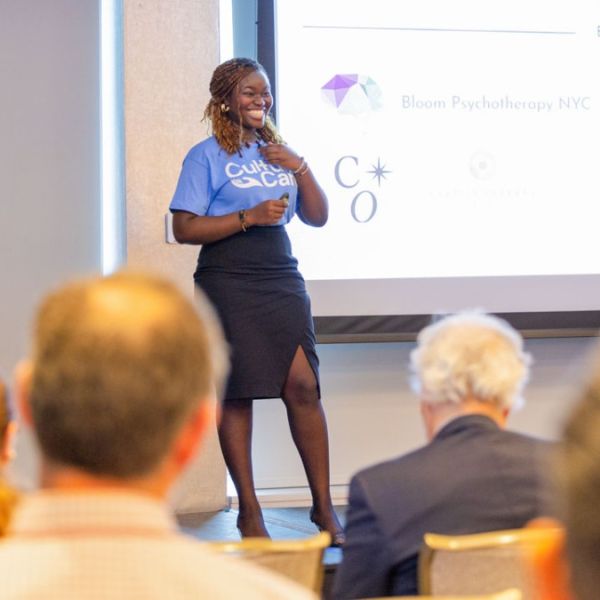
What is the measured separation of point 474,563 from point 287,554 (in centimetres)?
29

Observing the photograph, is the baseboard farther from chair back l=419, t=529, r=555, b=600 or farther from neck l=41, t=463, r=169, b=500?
neck l=41, t=463, r=169, b=500

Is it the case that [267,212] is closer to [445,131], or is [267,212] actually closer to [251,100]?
[251,100]

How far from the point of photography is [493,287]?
14.9 feet

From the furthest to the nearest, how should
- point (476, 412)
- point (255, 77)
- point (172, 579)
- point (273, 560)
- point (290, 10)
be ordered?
point (290, 10) < point (255, 77) < point (476, 412) < point (273, 560) < point (172, 579)

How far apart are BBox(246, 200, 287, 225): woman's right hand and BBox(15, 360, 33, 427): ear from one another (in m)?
2.35

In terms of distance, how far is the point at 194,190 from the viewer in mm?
3340

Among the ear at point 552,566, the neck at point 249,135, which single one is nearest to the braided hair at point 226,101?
the neck at point 249,135

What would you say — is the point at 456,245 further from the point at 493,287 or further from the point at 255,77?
the point at 255,77

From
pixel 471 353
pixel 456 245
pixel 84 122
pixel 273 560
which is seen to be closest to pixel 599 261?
pixel 456 245

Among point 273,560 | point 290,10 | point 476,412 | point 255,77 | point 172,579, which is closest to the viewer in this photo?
point 172,579

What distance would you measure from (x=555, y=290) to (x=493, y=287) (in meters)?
0.27

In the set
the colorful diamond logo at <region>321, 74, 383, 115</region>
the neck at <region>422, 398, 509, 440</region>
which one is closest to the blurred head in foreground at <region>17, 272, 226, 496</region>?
the neck at <region>422, 398, 509, 440</region>

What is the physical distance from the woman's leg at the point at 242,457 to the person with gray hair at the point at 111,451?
2.47m

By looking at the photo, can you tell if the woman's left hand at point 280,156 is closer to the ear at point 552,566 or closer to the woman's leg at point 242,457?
the woman's leg at point 242,457
